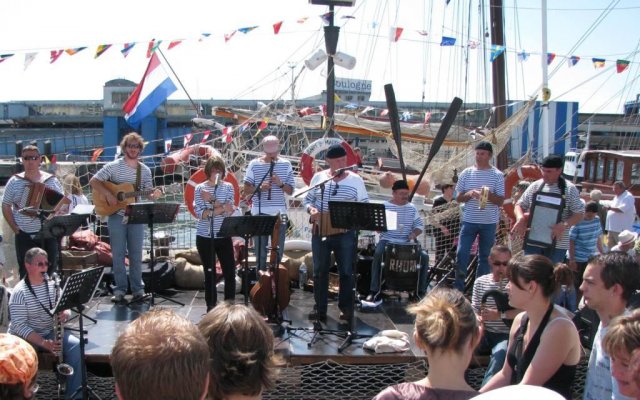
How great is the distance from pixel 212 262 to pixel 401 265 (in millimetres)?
2101

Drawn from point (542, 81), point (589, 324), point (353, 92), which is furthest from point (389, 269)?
point (353, 92)

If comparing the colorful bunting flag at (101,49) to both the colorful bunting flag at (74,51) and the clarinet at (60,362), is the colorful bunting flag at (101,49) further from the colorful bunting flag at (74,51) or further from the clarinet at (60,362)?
the clarinet at (60,362)

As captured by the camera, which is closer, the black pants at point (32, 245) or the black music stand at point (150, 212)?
the black music stand at point (150, 212)

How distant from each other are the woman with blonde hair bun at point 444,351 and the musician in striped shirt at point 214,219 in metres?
3.69

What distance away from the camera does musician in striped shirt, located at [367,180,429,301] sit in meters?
6.68

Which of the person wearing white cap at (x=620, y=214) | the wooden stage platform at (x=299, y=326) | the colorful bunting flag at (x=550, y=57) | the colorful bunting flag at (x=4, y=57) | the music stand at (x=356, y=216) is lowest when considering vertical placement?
the wooden stage platform at (x=299, y=326)

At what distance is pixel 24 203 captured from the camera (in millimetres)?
5875

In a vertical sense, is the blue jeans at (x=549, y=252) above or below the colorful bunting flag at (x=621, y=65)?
below

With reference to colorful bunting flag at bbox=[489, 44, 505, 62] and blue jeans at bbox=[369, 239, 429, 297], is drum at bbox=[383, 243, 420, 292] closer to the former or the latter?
blue jeans at bbox=[369, 239, 429, 297]

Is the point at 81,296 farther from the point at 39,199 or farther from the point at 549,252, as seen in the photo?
the point at 549,252

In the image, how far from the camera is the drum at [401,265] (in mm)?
6473

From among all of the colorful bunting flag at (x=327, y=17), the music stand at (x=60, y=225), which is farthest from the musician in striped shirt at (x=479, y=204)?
the colorful bunting flag at (x=327, y=17)

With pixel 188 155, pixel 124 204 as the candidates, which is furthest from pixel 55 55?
pixel 124 204

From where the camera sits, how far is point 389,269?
21.3 ft
